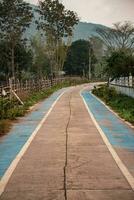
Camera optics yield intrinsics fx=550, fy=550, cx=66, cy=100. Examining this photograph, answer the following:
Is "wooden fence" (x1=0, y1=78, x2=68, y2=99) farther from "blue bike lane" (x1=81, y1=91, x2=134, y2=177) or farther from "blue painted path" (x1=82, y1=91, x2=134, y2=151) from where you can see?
"blue bike lane" (x1=81, y1=91, x2=134, y2=177)

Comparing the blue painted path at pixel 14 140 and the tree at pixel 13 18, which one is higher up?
the tree at pixel 13 18

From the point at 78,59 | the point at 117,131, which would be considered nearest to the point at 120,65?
the point at 117,131

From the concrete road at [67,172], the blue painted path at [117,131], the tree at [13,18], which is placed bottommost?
the blue painted path at [117,131]

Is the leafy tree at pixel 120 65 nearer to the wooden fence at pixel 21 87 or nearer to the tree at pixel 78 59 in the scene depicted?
the wooden fence at pixel 21 87

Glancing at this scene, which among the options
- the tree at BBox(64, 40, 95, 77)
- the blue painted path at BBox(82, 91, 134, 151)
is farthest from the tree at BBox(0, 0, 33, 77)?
the tree at BBox(64, 40, 95, 77)

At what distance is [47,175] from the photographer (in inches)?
434

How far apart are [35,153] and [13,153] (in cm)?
57

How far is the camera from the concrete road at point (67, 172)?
923 centimetres

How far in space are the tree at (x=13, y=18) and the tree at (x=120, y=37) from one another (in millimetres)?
31873

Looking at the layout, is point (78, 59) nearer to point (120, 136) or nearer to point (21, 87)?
point (21, 87)

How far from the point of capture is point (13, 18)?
225ft

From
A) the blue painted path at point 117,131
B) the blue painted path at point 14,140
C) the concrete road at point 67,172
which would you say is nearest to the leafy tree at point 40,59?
the blue painted path at point 117,131

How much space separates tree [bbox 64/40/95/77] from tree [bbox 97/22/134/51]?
2236 centimetres

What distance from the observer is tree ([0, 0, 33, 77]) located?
67625 millimetres
